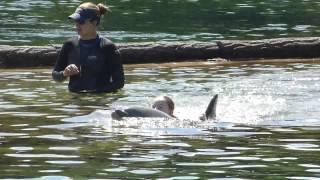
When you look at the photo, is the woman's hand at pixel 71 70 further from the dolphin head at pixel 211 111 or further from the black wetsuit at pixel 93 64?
the dolphin head at pixel 211 111

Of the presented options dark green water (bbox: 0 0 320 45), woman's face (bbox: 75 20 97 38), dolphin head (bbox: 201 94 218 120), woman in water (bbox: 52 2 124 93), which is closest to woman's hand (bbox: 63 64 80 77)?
woman in water (bbox: 52 2 124 93)

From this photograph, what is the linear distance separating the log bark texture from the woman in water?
4.88 meters

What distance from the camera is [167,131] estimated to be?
1209cm

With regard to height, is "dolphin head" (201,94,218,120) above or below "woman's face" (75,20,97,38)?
below

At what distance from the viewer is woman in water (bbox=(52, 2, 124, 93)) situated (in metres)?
15.7

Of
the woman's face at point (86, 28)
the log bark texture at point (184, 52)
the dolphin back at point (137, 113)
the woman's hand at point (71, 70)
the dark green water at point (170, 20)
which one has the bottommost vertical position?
the dark green water at point (170, 20)

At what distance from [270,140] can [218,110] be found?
2.75 m

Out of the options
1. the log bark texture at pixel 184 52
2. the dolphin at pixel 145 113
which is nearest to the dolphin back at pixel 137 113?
the dolphin at pixel 145 113

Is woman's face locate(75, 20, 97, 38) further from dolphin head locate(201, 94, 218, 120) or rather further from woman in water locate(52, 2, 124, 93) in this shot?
dolphin head locate(201, 94, 218, 120)

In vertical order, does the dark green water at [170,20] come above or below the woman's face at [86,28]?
below

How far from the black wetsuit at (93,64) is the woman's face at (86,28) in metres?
0.17

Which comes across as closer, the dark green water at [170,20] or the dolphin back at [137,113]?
the dolphin back at [137,113]

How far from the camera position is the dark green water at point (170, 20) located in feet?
90.2

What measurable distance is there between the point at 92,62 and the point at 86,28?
0.66m
